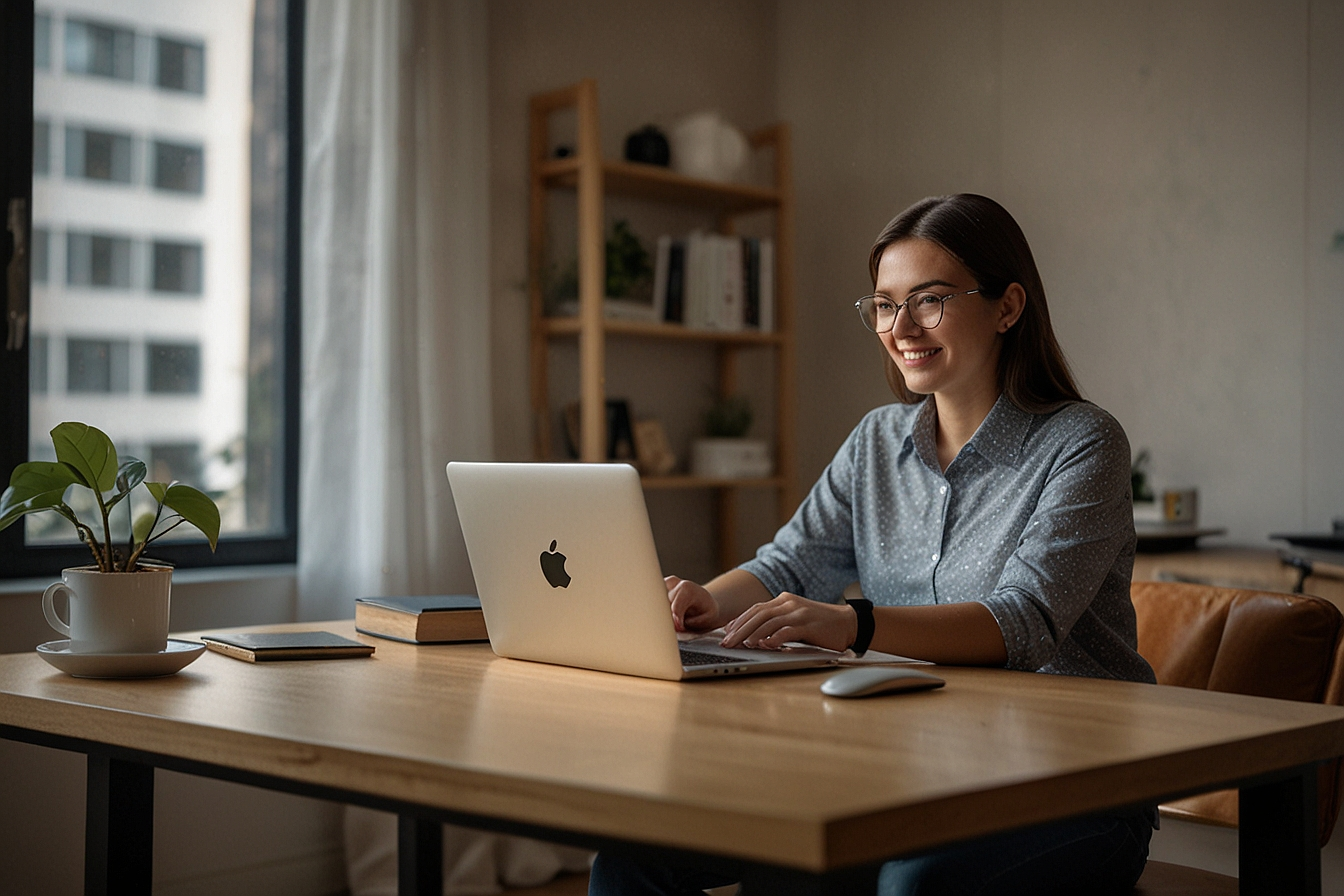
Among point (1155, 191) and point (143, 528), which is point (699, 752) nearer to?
point (143, 528)

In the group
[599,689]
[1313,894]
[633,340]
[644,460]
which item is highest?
[633,340]

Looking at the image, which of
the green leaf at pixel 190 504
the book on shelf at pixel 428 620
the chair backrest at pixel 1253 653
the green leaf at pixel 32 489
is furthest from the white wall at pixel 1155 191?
the green leaf at pixel 32 489

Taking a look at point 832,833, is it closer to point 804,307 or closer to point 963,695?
point 963,695

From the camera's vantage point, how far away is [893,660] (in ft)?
4.59

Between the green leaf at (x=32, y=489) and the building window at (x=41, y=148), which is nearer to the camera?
the green leaf at (x=32, y=489)

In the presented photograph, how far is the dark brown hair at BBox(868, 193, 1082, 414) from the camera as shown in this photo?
1.67 m

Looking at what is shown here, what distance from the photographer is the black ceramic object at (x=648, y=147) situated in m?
3.32

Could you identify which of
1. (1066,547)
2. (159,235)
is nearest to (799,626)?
(1066,547)

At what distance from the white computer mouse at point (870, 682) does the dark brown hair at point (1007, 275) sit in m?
0.57

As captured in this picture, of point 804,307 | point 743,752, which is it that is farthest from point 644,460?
point 743,752

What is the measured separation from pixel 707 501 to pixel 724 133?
3.40 feet

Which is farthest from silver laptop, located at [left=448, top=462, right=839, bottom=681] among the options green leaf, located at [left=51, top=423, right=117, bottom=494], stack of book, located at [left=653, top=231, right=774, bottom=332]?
stack of book, located at [left=653, top=231, right=774, bottom=332]

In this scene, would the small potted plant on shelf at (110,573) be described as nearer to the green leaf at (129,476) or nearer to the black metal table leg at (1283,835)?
the green leaf at (129,476)

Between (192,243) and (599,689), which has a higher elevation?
(192,243)
